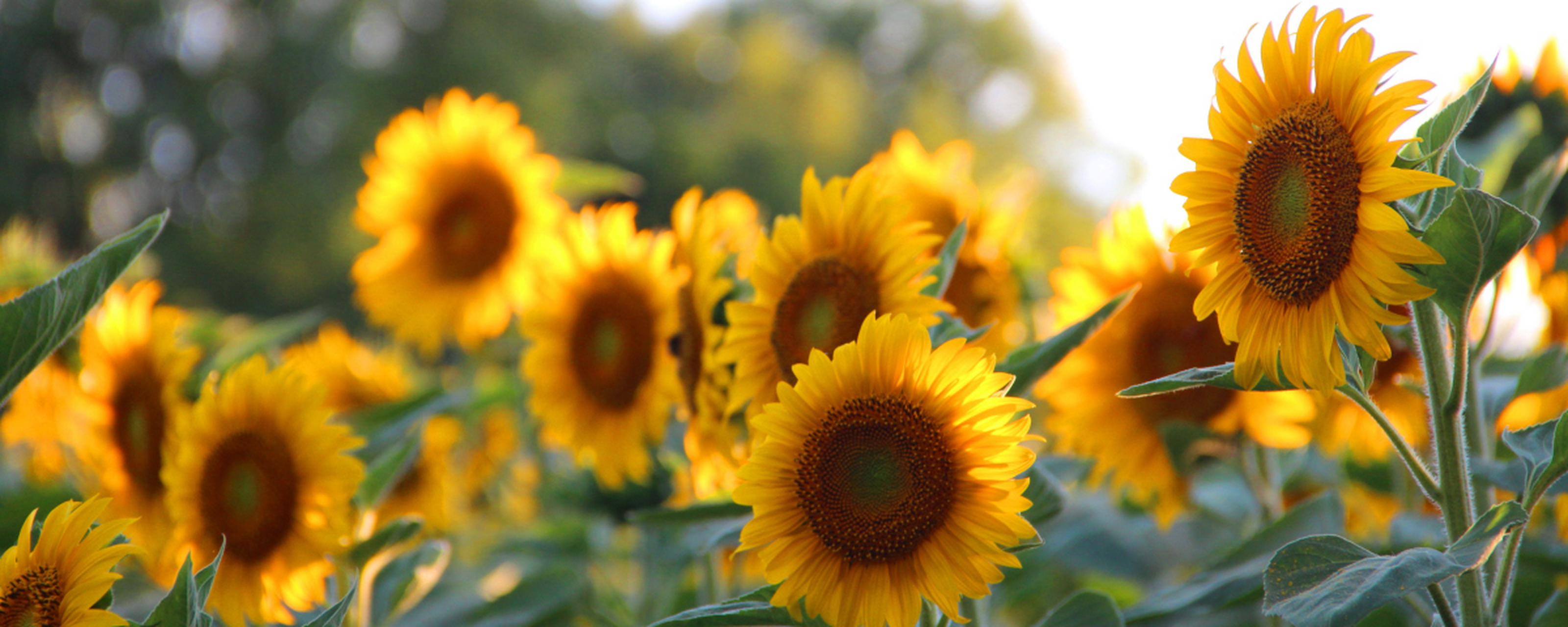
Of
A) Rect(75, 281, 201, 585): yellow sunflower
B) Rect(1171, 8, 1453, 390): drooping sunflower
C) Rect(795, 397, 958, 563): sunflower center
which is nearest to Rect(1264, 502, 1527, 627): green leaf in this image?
Rect(1171, 8, 1453, 390): drooping sunflower

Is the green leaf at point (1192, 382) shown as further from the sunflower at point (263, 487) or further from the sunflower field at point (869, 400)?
the sunflower at point (263, 487)

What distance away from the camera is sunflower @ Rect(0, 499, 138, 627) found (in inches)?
25.6

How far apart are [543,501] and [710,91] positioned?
53.1 feet

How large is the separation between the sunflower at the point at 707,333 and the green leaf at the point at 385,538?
29 cm

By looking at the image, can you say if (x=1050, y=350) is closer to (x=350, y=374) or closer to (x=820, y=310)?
(x=820, y=310)

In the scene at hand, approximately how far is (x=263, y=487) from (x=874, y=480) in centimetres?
68

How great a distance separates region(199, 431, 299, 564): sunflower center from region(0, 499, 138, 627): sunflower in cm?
33

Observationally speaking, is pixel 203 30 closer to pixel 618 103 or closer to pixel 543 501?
pixel 618 103

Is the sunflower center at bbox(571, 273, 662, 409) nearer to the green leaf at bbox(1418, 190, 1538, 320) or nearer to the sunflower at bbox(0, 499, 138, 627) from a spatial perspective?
the sunflower at bbox(0, 499, 138, 627)

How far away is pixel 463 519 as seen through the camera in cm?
238

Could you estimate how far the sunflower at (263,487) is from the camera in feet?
3.25

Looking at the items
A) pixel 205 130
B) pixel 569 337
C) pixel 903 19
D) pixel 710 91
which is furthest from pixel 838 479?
pixel 903 19

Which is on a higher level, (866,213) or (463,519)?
(463,519)

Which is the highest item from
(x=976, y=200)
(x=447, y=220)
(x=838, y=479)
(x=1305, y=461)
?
(x=447, y=220)
